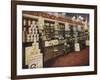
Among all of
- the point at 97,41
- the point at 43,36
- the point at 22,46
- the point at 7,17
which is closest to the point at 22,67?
the point at 22,46

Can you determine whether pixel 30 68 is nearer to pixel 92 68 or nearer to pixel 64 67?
pixel 64 67

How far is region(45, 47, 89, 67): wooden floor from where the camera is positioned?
1912 millimetres

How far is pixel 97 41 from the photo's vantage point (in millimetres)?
2059

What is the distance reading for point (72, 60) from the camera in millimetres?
1970

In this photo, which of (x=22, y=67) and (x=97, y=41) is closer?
(x=22, y=67)

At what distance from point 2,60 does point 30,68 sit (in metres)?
0.26

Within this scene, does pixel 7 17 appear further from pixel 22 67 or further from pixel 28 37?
pixel 22 67

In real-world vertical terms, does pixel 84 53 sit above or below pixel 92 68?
above

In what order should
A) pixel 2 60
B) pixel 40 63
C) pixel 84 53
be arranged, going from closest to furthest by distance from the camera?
pixel 2 60 < pixel 40 63 < pixel 84 53

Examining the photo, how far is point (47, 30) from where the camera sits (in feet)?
6.23

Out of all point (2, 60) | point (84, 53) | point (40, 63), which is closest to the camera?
point (2, 60)

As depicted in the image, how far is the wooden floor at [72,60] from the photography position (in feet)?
6.27

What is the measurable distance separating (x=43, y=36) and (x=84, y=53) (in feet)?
1.50

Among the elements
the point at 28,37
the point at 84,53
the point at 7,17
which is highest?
the point at 7,17
